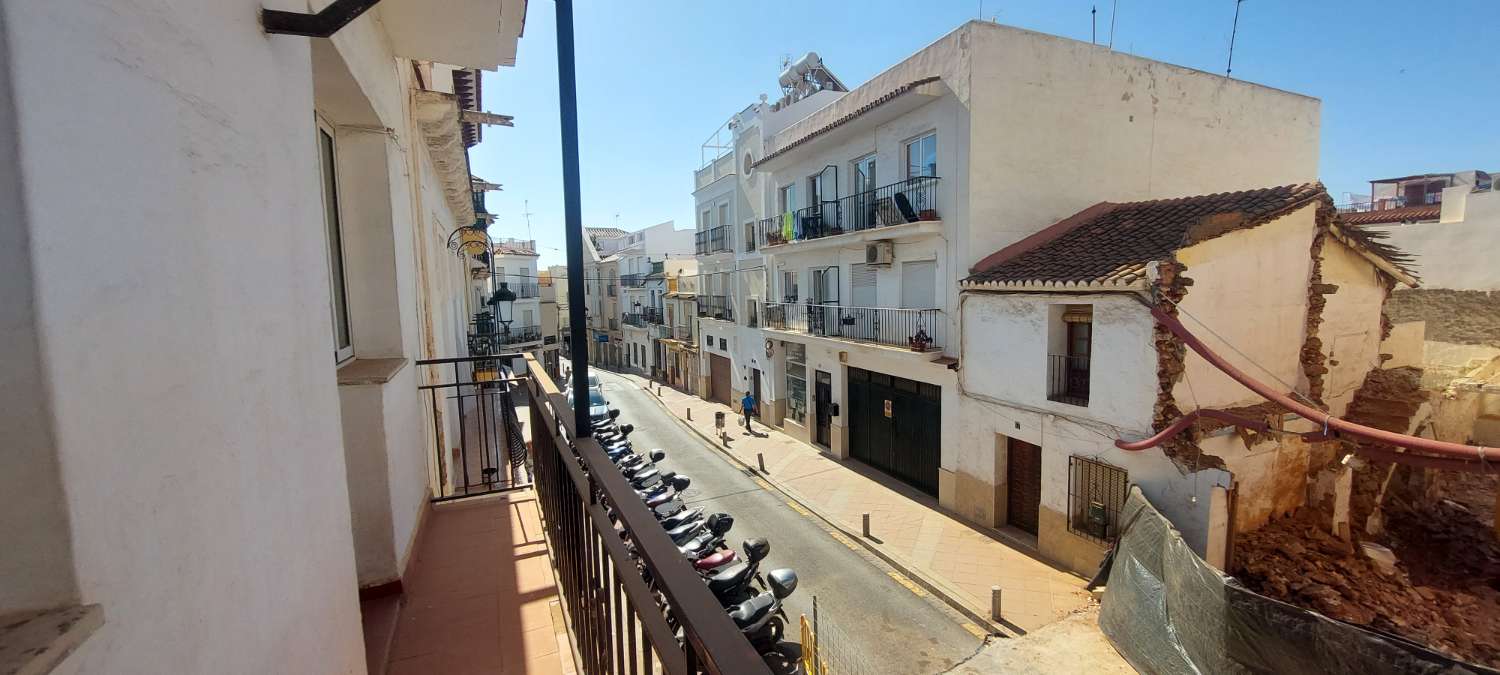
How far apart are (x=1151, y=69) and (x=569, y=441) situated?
14.9 m

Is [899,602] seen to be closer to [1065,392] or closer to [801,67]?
[1065,392]

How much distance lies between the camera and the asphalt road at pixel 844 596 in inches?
295

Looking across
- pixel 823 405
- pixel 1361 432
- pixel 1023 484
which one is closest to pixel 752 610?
pixel 1361 432

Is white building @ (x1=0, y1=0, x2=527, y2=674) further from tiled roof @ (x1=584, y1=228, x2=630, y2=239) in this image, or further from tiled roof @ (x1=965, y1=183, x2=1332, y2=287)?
tiled roof @ (x1=584, y1=228, x2=630, y2=239)

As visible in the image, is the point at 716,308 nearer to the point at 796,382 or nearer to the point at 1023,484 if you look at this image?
the point at 796,382

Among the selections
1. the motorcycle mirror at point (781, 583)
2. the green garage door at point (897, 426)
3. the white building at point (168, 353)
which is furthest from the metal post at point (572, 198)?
the green garage door at point (897, 426)

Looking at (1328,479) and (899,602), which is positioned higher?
(1328,479)

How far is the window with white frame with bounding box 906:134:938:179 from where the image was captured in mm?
11969

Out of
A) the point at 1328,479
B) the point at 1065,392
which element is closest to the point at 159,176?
the point at 1065,392

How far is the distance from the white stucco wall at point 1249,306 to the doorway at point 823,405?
848cm

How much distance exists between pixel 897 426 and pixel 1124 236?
6.01m

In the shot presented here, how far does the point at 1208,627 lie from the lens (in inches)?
227

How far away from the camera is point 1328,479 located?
9.51m

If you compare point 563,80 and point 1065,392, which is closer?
point 563,80
